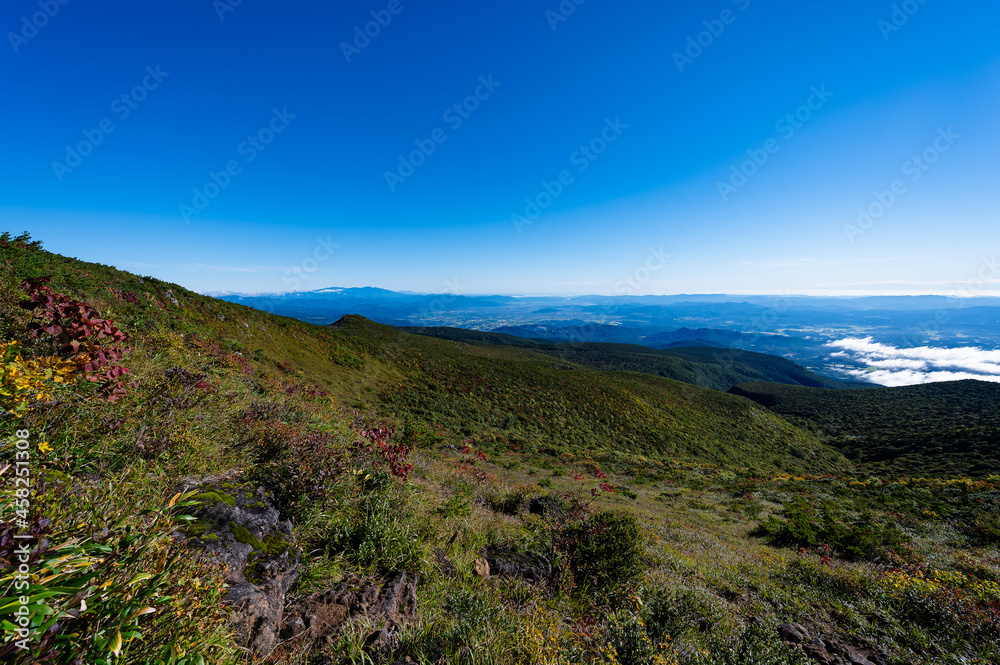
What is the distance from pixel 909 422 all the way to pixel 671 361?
6471 cm

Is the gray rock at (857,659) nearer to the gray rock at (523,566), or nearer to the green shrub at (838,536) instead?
the gray rock at (523,566)

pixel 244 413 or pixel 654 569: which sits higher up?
pixel 244 413

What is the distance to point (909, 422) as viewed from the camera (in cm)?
5462

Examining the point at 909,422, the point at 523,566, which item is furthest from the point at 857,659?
the point at 909,422

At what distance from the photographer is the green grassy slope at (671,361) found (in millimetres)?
107000

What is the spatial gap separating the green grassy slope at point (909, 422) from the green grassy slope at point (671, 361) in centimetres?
2537

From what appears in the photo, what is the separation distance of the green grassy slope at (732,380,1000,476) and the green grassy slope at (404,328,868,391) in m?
25.4

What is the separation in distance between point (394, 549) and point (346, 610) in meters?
0.89

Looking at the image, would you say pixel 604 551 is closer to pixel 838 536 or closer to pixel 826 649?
pixel 826 649

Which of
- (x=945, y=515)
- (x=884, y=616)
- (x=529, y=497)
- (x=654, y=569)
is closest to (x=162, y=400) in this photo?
(x=529, y=497)

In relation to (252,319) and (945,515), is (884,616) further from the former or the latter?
(252,319)

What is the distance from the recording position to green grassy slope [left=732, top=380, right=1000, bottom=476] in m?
35.3

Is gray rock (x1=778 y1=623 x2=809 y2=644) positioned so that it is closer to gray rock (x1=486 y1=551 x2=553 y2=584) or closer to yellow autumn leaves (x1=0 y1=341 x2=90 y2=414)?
gray rock (x1=486 y1=551 x2=553 y2=584)

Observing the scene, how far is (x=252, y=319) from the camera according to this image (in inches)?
→ 980
